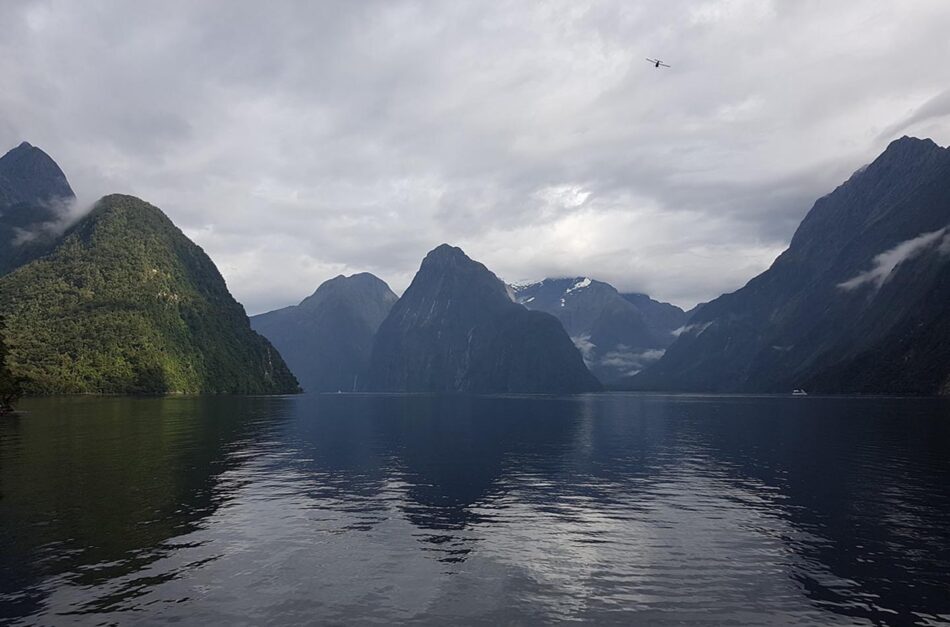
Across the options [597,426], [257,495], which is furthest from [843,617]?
[597,426]

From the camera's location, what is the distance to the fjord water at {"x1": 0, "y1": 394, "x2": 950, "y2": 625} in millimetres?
27500

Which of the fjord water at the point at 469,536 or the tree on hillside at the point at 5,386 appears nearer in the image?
the fjord water at the point at 469,536

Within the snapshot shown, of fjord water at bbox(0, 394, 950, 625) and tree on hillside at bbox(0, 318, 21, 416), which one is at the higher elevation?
tree on hillside at bbox(0, 318, 21, 416)

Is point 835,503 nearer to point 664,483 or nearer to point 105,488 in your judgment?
point 664,483

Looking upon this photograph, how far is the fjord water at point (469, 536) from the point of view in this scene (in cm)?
2750

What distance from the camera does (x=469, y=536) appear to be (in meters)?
39.8

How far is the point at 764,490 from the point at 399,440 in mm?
62689

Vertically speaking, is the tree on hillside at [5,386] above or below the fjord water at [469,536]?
above

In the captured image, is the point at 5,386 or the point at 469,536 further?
the point at 5,386

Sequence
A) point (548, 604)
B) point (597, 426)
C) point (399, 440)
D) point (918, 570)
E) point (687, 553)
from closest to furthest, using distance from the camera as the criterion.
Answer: point (548, 604) < point (918, 570) < point (687, 553) < point (399, 440) < point (597, 426)

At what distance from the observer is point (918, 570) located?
32.1 m

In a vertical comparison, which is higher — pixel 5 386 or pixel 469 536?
pixel 5 386

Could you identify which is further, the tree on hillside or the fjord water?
the tree on hillside

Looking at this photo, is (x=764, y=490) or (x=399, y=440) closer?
(x=764, y=490)
